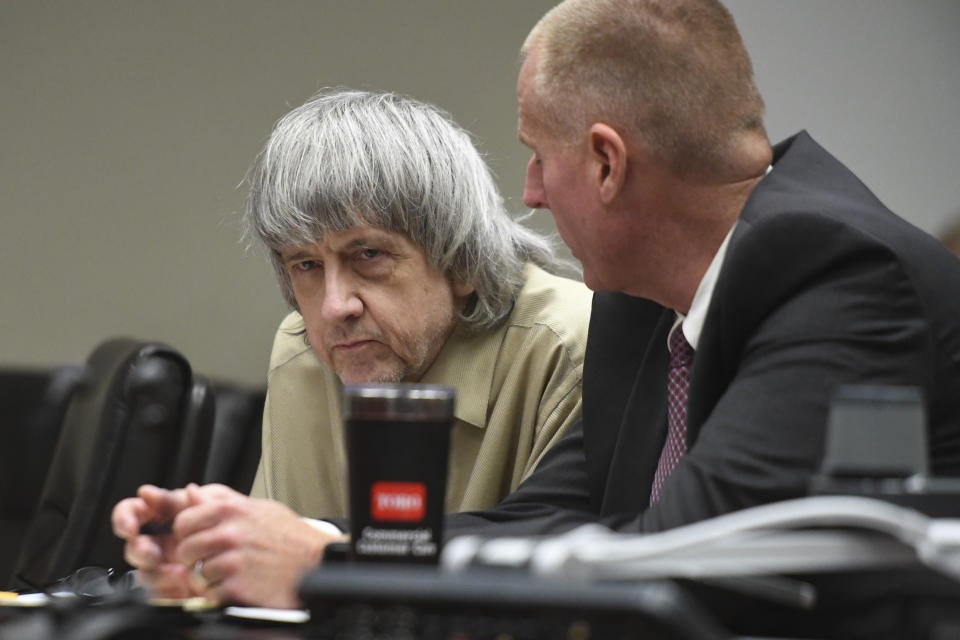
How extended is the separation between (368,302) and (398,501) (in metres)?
1.11

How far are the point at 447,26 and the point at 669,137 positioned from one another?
5.97ft

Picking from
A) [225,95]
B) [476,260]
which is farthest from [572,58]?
[225,95]

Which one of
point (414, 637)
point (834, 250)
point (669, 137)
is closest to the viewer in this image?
point (414, 637)

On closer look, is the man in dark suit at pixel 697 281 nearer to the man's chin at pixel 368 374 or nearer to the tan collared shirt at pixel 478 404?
the tan collared shirt at pixel 478 404

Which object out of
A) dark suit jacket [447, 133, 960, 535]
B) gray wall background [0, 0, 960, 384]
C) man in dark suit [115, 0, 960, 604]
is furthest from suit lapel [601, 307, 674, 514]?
gray wall background [0, 0, 960, 384]

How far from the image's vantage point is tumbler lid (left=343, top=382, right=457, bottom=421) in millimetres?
883


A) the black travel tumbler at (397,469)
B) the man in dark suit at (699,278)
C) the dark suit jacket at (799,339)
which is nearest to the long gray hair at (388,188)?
the man in dark suit at (699,278)

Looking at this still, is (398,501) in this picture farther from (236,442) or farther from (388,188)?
(236,442)

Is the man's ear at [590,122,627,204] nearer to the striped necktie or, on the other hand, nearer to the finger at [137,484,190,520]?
the striped necktie

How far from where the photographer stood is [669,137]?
1.41 meters

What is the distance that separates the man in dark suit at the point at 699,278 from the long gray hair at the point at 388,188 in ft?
1.33

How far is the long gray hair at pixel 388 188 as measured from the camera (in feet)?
6.44

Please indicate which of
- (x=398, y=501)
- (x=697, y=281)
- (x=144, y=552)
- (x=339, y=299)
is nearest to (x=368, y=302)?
(x=339, y=299)

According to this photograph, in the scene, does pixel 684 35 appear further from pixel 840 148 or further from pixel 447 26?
pixel 447 26
